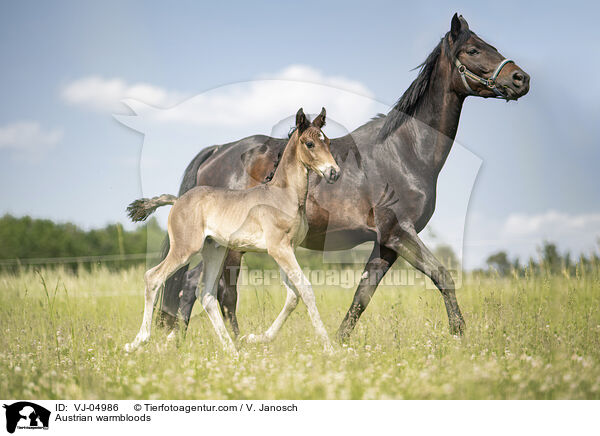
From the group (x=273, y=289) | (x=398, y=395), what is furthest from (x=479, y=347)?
(x=273, y=289)

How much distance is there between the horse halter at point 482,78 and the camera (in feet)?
18.3

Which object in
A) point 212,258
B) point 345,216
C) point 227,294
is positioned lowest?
point 227,294

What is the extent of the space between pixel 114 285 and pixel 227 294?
5407 mm

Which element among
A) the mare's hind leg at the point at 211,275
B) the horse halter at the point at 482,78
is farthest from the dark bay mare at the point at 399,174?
the mare's hind leg at the point at 211,275

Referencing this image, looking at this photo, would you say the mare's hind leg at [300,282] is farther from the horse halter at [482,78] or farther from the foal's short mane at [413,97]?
the horse halter at [482,78]

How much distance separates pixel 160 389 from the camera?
4.20m

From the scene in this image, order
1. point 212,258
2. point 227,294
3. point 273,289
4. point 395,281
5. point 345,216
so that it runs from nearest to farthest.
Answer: point 212,258 < point 345,216 < point 227,294 < point 395,281 < point 273,289

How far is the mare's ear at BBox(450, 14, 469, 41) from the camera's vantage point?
19.1 feet

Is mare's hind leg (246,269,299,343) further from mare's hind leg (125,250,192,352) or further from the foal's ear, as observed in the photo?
the foal's ear

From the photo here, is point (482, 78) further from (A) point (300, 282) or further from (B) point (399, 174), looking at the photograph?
(A) point (300, 282)

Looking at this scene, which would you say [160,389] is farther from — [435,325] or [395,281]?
[395,281]

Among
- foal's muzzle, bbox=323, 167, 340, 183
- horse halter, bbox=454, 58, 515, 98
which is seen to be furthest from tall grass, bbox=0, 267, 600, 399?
horse halter, bbox=454, 58, 515, 98

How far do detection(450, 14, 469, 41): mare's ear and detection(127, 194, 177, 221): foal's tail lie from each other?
3584 mm

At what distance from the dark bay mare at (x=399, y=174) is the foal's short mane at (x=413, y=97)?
11 mm
